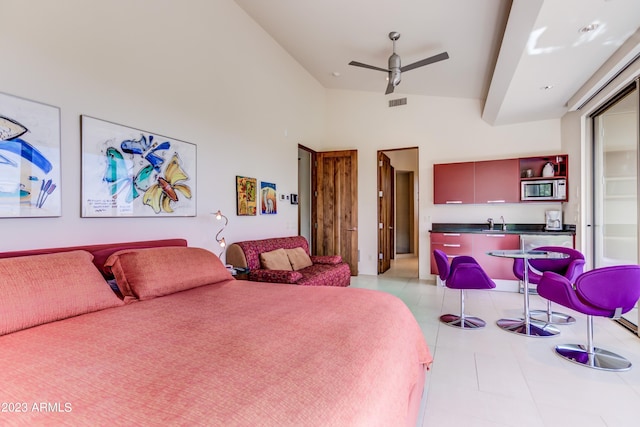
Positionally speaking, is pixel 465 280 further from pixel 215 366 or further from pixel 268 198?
pixel 215 366

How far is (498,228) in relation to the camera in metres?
5.33

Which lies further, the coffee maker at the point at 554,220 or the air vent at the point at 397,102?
the air vent at the point at 397,102

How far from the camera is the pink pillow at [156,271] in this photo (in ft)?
6.82

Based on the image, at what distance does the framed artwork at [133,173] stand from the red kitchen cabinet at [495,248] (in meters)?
4.29

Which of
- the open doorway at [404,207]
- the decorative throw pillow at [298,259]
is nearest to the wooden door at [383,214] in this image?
the open doorway at [404,207]

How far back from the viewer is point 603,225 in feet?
13.3

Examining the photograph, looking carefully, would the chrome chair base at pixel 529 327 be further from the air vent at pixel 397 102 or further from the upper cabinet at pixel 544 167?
the air vent at pixel 397 102

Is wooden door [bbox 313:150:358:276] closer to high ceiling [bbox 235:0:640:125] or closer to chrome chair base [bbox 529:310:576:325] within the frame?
high ceiling [bbox 235:0:640:125]

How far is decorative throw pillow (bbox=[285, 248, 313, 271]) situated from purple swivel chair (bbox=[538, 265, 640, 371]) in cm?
286

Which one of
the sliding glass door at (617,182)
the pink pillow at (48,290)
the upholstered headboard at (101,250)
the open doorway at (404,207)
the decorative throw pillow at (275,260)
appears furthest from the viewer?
the open doorway at (404,207)

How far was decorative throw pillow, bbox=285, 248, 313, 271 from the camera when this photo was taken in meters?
4.38

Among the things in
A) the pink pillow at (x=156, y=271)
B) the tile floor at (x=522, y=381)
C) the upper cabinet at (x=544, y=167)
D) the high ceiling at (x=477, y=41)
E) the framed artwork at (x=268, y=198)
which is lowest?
the tile floor at (x=522, y=381)

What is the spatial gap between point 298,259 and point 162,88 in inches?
105

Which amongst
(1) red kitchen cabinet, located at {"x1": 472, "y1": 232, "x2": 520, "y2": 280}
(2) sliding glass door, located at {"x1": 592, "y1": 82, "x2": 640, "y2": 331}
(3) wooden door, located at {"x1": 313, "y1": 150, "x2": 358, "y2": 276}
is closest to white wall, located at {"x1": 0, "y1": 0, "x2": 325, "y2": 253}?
(3) wooden door, located at {"x1": 313, "y1": 150, "x2": 358, "y2": 276}
